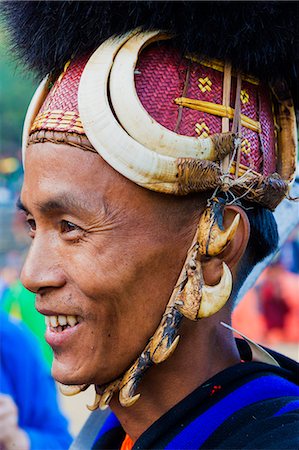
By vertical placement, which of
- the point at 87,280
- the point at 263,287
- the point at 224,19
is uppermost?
the point at 224,19

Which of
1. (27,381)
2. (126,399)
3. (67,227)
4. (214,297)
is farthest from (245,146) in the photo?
(27,381)

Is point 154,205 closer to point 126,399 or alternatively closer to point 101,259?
point 101,259

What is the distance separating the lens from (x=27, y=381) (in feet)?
15.5

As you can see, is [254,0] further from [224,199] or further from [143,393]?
[143,393]

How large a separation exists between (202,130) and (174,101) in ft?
0.40

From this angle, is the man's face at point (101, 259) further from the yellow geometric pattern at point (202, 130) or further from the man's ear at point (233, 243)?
the yellow geometric pattern at point (202, 130)

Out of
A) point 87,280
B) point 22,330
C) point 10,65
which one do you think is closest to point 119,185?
point 87,280

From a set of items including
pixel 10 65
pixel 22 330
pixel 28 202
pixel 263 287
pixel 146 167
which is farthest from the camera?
pixel 263 287

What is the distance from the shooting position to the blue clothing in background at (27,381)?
4.63 meters

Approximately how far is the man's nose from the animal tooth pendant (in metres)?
0.43

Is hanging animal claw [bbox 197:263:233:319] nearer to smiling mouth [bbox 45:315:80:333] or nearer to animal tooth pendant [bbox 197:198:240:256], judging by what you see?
animal tooth pendant [bbox 197:198:240:256]

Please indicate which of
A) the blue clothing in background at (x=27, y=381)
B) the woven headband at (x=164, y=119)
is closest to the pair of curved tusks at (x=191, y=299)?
the woven headband at (x=164, y=119)

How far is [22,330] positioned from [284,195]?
2.75m

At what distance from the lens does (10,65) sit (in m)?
2.74
